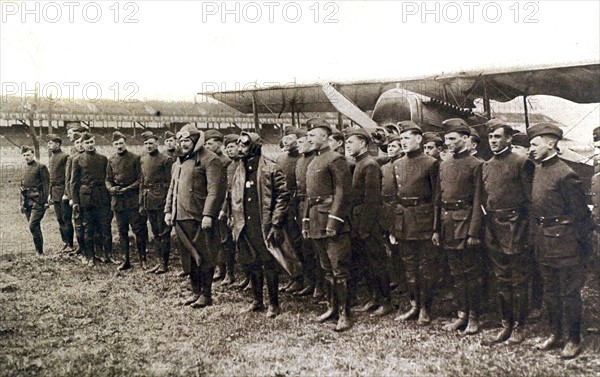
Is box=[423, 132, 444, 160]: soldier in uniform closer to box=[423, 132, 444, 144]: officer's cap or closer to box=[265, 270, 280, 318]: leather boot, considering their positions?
box=[423, 132, 444, 144]: officer's cap

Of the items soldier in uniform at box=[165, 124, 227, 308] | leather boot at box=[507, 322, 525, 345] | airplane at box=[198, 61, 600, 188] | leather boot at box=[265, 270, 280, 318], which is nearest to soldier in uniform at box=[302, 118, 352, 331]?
leather boot at box=[265, 270, 280, 318]

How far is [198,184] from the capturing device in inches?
173

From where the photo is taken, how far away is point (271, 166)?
4109 mm

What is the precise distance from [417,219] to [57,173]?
15.4ft

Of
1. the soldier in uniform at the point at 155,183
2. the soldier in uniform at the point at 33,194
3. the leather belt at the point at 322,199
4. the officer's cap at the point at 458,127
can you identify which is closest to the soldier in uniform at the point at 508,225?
the officer's cap at the point at 458,127

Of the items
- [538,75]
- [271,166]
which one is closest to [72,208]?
[271,166]

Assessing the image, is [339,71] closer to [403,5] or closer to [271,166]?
[403,5]

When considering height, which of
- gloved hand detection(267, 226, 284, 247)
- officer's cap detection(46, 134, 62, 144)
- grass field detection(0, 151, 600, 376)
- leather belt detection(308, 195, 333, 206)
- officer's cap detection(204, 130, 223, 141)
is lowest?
grass field detection(0, 151, 600, 376)

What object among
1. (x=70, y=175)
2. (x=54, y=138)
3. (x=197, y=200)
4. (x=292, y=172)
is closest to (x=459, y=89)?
(x=292, y=172)

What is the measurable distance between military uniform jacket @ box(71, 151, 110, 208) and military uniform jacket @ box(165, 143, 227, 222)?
1937 mm

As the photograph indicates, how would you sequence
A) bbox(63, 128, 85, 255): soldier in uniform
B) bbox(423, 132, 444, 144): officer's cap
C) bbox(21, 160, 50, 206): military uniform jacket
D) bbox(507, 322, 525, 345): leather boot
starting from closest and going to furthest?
bbox(507, 322, 525, 345): leather boot, bbox(423, 132, 444, 144): officer's cap, bbox(21, 160, 50, 206): military uniform jacket, bbox(63, 128, 85, 255): soldier in uniform

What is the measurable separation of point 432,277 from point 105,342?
2645 mm

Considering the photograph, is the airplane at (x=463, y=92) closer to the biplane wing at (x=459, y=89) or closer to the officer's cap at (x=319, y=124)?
the biplane wing at (x=459, y=89)

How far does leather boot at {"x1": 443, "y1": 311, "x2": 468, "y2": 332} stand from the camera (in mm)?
3664
